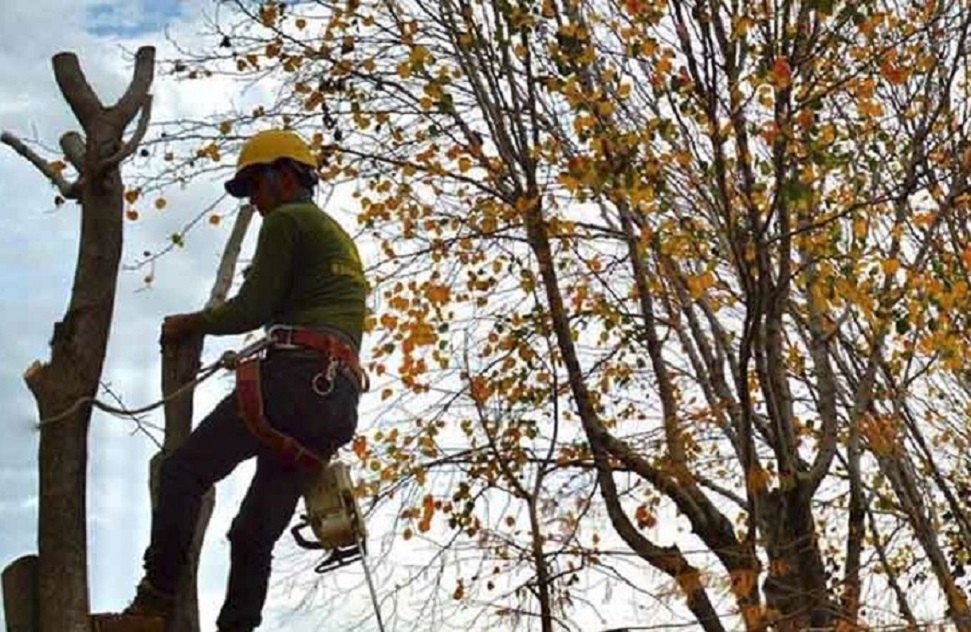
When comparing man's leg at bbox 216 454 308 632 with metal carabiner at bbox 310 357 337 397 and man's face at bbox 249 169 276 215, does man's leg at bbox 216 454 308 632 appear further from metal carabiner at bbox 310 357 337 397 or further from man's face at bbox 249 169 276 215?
man's face at bbox 249 169 276 215

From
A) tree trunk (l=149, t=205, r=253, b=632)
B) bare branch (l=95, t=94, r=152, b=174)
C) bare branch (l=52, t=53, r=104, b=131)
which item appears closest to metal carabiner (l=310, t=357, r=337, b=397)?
tree trunk (l=149, t=205, r=253, b=632)

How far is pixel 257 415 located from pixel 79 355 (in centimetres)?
52

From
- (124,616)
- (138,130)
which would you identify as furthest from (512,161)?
(124,616)

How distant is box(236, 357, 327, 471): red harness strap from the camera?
13.2 ft

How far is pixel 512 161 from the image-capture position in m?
7.38

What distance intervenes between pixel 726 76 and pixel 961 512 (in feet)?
13.7

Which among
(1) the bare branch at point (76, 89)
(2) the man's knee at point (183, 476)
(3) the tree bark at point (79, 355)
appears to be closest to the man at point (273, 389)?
(2) the man's knee at point (183, 476)

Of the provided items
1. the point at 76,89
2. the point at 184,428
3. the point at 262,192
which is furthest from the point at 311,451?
the point at 76,89

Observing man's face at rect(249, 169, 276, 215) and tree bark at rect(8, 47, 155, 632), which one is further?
man's face at rect(249, 169, 276, 215)

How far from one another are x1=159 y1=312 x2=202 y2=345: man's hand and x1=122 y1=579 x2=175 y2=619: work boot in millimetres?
749

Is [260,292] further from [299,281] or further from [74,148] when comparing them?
[74,148]

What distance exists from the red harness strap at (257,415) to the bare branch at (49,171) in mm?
695

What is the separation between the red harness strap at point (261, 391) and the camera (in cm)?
403

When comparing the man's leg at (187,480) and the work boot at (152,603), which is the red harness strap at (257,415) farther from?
the work boot at (152,603)
